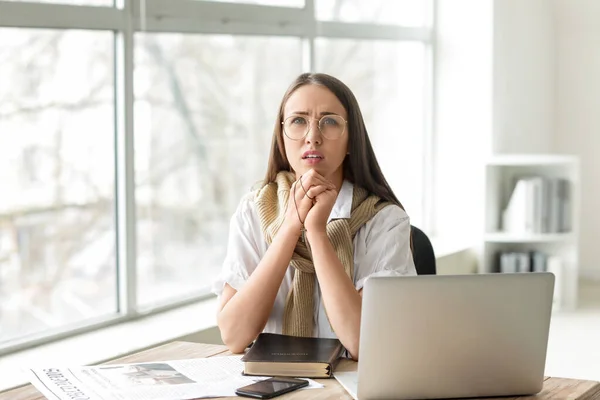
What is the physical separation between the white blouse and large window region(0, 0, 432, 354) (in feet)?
3.06

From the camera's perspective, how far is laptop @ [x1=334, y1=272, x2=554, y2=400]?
5.48ft

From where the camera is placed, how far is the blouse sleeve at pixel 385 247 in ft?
7.36

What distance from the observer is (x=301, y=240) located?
225cm

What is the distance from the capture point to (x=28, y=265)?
2.95 metres

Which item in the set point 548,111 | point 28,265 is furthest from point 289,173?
point 548,111

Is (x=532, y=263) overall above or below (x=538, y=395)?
below

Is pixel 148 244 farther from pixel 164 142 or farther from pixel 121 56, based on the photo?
pixel 121 56

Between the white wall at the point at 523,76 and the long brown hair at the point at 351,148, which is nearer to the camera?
the long brown hair at the point at 351,148

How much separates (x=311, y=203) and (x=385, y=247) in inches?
9.2

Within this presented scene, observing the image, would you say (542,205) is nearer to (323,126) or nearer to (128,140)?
(128,140)

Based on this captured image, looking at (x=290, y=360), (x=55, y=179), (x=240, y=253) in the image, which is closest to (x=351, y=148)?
(x=240, y=253)

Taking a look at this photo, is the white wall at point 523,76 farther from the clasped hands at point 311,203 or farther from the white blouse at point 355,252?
the clasped hands at point 311,203

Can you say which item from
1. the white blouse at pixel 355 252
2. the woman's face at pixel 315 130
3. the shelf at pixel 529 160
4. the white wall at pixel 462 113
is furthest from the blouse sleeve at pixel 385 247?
the white wall at pixel 462 113

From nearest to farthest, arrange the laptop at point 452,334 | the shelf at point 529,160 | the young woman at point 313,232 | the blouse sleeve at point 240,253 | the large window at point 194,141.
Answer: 1. the laptop at point 452,334
2. the young woman at point 313,232
3. the blouse sleeve at point 240,253
4. the large window at point 194,141
5. the shelf at point 529,160
